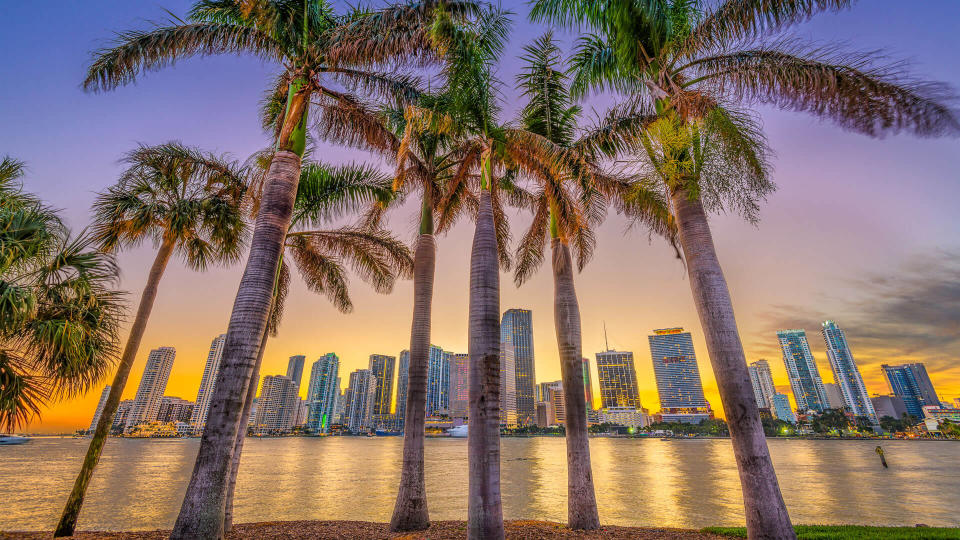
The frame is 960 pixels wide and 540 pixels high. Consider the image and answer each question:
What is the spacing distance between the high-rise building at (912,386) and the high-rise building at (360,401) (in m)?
258

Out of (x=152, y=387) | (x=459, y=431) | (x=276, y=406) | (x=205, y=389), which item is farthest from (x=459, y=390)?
(x=152, y=387)

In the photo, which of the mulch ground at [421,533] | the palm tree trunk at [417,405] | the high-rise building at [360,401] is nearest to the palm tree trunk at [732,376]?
the mulch ground at [421,533]

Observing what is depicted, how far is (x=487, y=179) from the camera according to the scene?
8.13 metres

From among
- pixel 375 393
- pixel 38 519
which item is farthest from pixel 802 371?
pixel 38 519

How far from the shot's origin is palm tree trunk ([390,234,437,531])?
8.16m

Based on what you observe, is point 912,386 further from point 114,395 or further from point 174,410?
point 174,410

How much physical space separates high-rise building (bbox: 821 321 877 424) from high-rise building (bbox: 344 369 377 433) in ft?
723

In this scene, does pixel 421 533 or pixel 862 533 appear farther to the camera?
pixel 862 533

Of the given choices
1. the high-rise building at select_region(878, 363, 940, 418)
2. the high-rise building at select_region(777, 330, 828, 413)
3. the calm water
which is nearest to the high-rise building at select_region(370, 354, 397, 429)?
the calm water

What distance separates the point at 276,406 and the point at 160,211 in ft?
679

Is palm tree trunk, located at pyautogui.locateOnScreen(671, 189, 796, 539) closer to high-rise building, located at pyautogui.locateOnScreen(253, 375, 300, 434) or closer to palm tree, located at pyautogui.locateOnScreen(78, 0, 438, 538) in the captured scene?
palm tree, located at pyautogui.locateOnScreen(78, 0, 438, 538)

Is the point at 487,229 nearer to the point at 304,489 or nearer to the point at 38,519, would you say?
the point at 38,519

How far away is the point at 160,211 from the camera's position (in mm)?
9273

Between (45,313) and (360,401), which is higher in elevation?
(360,401)
